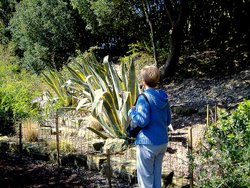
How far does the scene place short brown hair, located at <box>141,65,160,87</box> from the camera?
3.34 m

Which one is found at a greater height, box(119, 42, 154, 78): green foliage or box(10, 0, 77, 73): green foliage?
box(10, 0, 77, 73): green foliage

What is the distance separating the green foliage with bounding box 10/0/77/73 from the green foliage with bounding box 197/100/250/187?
10545 millimetres

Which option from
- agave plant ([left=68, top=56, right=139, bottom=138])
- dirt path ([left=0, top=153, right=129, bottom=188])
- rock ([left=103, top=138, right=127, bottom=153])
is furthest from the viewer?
agave plant ([left=68, top=56, right=139, bottom=138])

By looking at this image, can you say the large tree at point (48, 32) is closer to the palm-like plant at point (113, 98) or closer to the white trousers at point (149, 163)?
the palm-like plant at point (113, 98)

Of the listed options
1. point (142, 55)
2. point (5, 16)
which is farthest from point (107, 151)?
point (5, 16)

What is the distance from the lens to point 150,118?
3365mm

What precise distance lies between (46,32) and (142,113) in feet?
37.8

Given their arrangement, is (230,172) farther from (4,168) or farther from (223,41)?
(223,41)

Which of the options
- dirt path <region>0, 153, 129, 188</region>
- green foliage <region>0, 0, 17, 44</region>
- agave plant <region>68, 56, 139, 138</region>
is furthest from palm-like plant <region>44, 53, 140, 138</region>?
green foliage <region>0, 0, 17, 44</region>

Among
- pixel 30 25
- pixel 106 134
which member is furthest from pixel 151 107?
pixel 30 25

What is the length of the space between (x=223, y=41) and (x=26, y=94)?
639 centimetres

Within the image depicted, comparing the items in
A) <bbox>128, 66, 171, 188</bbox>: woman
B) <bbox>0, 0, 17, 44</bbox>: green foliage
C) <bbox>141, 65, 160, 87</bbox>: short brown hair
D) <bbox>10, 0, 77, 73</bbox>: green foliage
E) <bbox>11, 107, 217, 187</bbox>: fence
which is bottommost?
<bbox>11, 107, 217, 187</bbox>: fence

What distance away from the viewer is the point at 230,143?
3559 mm

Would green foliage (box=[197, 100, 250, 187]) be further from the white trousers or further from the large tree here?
the large tree
